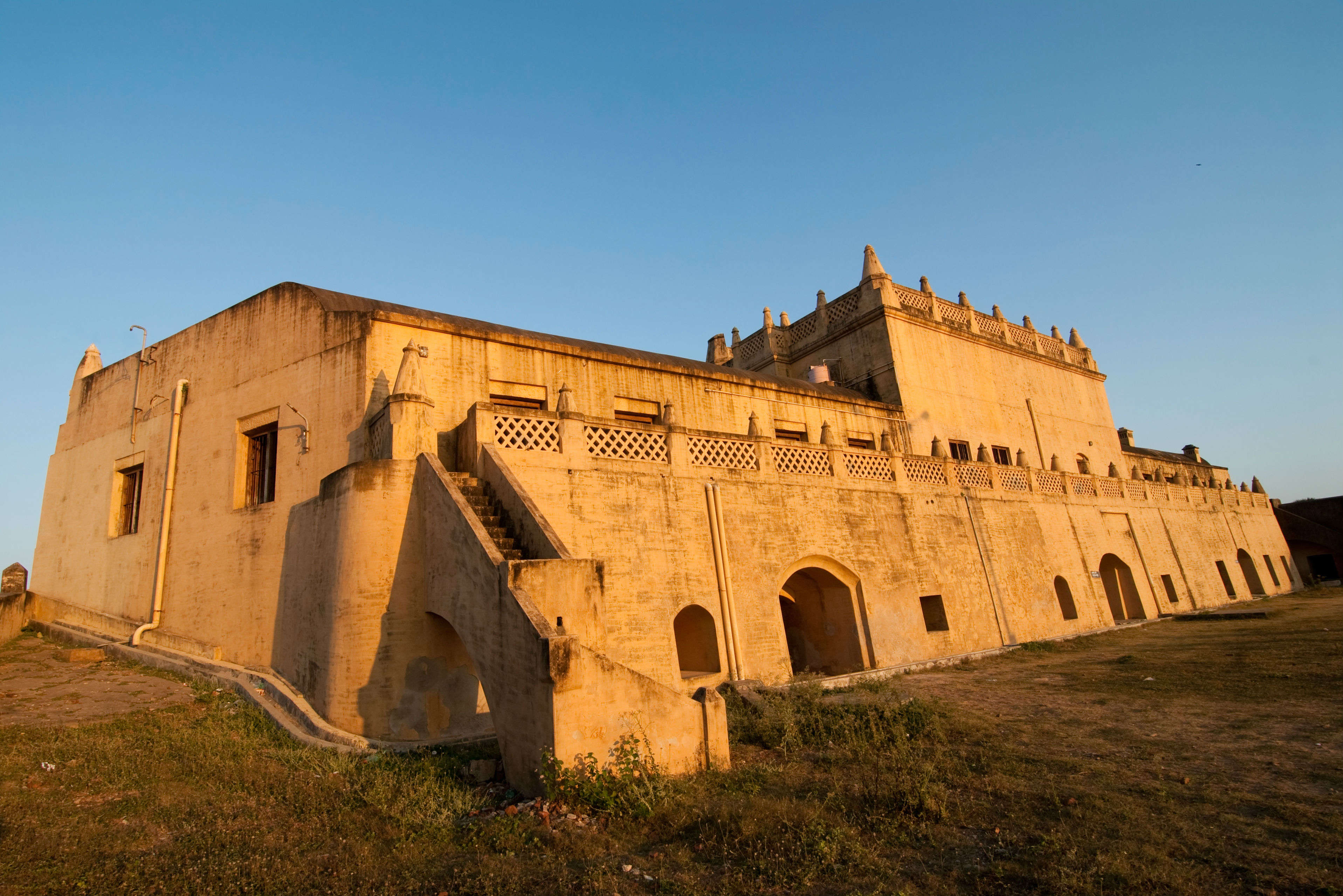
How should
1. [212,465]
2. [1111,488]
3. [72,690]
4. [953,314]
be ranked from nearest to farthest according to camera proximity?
[72,690] < [212,465] < [1111,488] < [953,314]

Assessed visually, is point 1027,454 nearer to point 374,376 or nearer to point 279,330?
point 374,376

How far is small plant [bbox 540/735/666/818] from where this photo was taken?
5.72m

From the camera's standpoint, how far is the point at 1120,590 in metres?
20.7

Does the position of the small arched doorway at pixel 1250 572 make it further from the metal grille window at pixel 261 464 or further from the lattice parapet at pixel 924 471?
the metal grille window at pixel 261 464

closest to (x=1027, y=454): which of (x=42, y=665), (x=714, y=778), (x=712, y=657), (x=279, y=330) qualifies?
(x=712, y=657)

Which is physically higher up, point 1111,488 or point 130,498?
point 130,498

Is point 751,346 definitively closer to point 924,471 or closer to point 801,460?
point 924,471

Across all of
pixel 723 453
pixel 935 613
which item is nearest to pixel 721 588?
pixel 723 453

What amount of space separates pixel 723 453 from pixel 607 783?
6908 mm

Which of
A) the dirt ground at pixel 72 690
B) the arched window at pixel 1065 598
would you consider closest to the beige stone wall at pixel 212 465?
the dirt ground at pixel 72 690

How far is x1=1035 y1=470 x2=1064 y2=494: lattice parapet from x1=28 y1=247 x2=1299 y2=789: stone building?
4.8 inches

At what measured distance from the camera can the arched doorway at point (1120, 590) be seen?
20.3 metres

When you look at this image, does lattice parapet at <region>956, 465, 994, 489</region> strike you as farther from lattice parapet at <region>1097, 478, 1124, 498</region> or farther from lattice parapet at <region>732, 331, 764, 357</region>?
lattice parapet at <region>732, 331, 764, 357</region>

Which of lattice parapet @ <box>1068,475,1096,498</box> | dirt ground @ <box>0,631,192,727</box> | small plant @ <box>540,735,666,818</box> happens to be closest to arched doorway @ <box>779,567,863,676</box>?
small plant @ <box>540,735,666,818</box>
